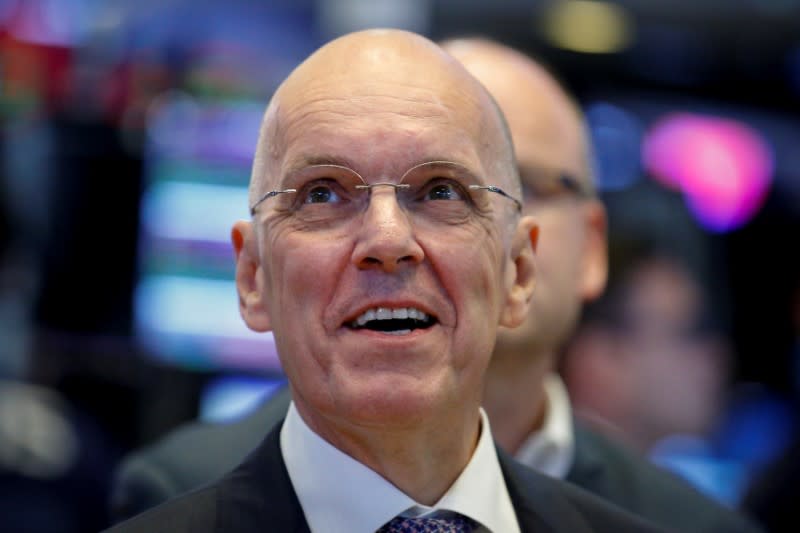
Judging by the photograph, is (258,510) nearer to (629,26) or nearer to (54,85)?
(54,85)

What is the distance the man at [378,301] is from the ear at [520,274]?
0.03m

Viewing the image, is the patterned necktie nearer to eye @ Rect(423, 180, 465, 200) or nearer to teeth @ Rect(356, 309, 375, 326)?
teeth @ Rect(356, 309, 375, 326)

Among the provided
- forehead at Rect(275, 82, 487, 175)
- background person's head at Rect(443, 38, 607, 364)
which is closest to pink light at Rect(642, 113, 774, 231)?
background person's head at Rect(443, 38, 607, 364)

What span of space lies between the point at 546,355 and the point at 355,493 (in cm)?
109

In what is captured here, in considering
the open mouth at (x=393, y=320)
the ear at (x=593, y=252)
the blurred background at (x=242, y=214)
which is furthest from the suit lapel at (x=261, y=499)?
the blurred background at (x=242, y=214)

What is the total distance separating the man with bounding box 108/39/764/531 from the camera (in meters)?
3.18

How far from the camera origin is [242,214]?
21.6 ft

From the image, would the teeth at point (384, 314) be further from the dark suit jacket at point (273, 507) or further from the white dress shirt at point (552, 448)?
the white dress shirt at point (552, 448)

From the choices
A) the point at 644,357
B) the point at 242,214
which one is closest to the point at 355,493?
the point at 644,357

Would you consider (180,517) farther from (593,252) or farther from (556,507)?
(593,252)

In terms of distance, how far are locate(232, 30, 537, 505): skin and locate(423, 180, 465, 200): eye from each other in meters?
0.04

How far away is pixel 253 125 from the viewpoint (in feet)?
22.7

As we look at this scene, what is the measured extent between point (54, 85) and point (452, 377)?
17.2 feet

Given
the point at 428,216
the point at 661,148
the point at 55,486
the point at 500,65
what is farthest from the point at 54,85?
the point at 428,216
